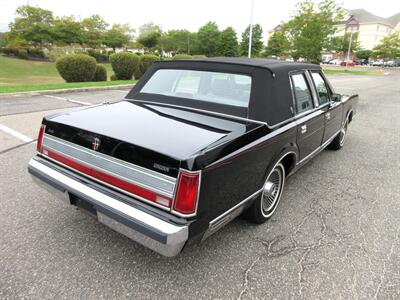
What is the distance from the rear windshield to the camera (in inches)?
114

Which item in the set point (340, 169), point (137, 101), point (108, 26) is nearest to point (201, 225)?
point (137, 101)

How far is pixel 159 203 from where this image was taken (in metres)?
1.98

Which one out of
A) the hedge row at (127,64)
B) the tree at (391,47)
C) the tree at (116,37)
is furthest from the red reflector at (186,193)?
the tree at (391,47)

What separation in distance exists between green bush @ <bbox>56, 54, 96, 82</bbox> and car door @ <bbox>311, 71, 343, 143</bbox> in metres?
12.6

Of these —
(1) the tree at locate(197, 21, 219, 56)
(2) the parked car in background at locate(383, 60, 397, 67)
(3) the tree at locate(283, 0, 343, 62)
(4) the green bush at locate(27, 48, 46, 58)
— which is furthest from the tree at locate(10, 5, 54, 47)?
(2) the parked car in background at locate(383, 60, 397, 67)

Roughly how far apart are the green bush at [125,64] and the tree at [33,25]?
37.3 metres

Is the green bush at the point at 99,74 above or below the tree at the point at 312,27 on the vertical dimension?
below

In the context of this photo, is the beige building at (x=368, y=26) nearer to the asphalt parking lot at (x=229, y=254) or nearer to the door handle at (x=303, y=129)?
the door handle at (x=303, y=129)

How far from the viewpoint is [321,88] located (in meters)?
4.06

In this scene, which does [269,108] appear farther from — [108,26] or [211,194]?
[108,26]

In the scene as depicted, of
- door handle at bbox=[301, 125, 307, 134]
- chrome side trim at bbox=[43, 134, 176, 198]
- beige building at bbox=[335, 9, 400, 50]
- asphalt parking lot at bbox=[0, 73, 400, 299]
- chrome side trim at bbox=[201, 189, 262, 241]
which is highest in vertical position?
beige building at bbox=[335, 9, 400, 50]

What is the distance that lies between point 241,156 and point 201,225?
23.7 inches

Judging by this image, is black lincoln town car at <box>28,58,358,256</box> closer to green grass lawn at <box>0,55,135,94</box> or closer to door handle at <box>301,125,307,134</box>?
door handle at <box>301,125,307,134</box>

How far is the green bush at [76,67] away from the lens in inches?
540
